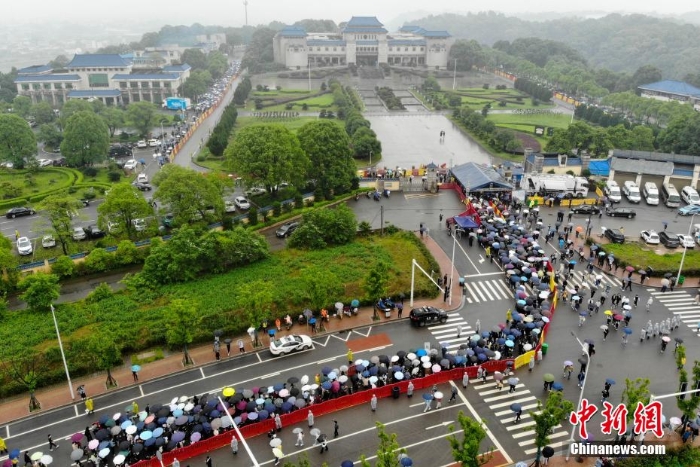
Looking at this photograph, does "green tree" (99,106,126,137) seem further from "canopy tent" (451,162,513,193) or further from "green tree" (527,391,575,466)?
"green tree" (527,391,575,466)

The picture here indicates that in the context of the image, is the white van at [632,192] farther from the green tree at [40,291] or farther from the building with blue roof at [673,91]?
the building with blue roof at [673,91]

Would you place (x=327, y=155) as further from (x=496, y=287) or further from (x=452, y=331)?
(x=452, y=331)

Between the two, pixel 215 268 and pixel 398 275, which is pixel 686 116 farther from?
pixel 215 268

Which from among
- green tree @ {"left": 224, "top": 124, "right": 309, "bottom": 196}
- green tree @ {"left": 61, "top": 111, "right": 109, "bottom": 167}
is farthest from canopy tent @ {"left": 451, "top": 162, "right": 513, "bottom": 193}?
green tree @ {"left": 61, "top": 111, "right": 109, "bottom": 167}

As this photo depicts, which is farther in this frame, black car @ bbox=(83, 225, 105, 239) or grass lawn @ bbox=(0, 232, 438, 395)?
black car @ bbox=(83, 225, 105, 239)

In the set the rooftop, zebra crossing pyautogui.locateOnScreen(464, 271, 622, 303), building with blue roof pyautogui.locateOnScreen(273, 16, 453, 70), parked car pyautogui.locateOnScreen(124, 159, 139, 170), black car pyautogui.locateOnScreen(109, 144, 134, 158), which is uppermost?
building with blue roof pyautogui.locateOnScreen(273, 16, 453, 70)

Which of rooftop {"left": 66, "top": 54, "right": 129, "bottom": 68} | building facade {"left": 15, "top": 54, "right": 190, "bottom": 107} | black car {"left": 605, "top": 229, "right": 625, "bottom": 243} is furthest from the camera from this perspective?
rooftop {"left": 66, "top": 54, "right": 129, "bottom": 68}
